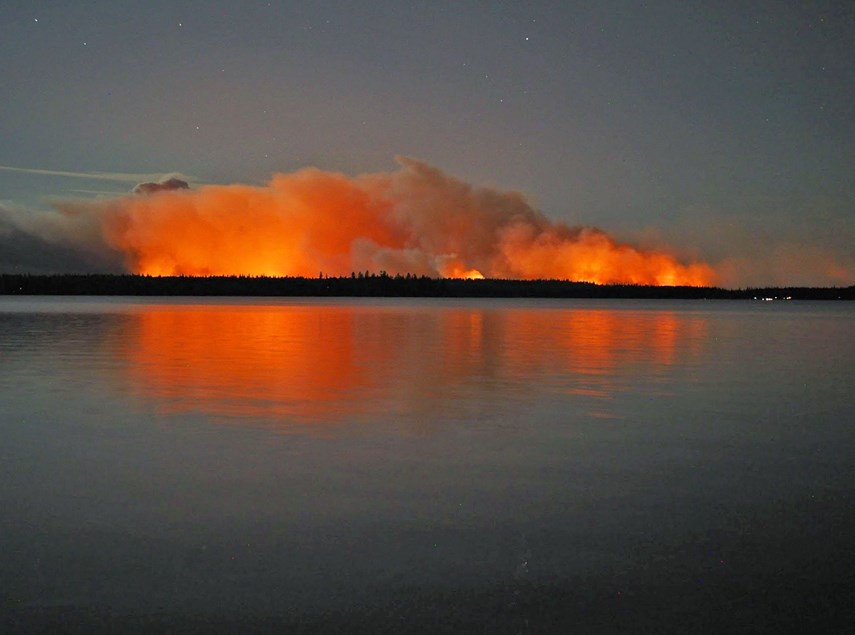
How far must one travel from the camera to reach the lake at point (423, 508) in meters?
6.94

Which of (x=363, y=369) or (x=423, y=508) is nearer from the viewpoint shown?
(x=423, y=508)

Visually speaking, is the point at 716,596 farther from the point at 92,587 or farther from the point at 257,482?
the point at 257,482

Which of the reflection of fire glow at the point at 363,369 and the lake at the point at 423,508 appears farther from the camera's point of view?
the reflection of fire glow at the point at 363,369

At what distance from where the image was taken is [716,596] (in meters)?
7.24

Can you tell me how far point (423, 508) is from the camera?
9.92m

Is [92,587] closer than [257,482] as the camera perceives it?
Yes

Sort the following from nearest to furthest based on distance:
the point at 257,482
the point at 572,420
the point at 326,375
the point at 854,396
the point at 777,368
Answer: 1. the point at 257,482
2. the point at 572,420
3. the point at 854,396
4. the point at 326,375
5. the point at 777,368

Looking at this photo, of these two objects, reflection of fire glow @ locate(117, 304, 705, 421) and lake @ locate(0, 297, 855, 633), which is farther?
reflection of fire glow @ locate(117, 304, 705, 421)

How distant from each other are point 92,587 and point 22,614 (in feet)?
2.13

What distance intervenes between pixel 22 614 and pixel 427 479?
5686 mm

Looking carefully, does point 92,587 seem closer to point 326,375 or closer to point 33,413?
point 33,413

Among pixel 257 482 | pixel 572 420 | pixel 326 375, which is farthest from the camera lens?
pixel 326 375

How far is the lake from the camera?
22.8 ft

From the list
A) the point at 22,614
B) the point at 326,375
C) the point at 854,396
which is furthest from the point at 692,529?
the point at 326,375
